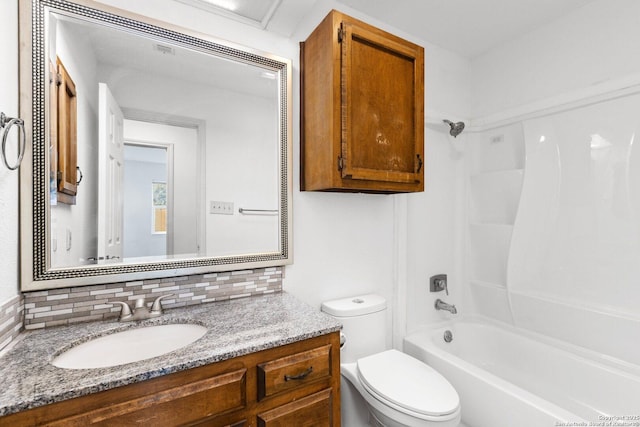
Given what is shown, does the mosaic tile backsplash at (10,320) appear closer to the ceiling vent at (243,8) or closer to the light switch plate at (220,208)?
the light switch plate at (220,208)

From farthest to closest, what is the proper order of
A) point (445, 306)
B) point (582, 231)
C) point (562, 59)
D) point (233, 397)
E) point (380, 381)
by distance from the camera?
point (445, 306)
point (562, 59)
point (582, 231)
point (380, 381)
point (233, 397)

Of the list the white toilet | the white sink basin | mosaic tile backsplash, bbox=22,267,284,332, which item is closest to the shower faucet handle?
the white toilet

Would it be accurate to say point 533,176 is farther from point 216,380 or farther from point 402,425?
point 216,380

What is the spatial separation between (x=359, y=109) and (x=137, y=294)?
125 cm

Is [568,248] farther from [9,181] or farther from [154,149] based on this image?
[9,181]

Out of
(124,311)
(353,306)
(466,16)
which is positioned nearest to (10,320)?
(124,311)

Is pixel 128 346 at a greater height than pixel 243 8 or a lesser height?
lesser

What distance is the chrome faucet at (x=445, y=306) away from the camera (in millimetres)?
2148

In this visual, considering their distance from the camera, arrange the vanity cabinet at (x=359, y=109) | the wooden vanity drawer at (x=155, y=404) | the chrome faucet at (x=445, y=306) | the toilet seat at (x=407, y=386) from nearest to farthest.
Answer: the wooden vanity drawer at (x=155, y=404) → the toilet seat at (x=407, y=386) → the vanity cabinet at (x=359, y=109) → the chrome faucet at (x=445, y=306)

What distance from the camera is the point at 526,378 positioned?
193 cm

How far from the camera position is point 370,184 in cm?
147

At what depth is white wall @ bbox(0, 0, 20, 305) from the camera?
3.02 feet

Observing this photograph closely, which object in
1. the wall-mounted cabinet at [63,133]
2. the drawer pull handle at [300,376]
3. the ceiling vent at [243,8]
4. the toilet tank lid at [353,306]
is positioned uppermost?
the ceiling vent at [243,8]

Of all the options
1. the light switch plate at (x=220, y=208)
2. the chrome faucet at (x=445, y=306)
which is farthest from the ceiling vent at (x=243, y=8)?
the chrome faucet at (x=445, y=306)
